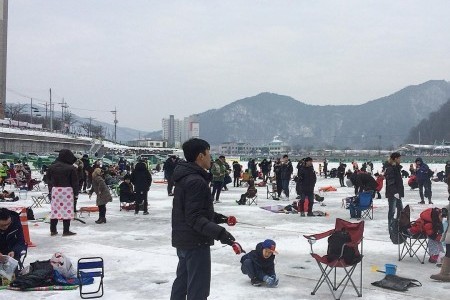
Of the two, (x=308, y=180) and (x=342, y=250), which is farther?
(x=308, y=180)

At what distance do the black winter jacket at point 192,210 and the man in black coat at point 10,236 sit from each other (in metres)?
3.03

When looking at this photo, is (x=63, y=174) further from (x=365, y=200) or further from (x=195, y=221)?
(x=365, y=200)

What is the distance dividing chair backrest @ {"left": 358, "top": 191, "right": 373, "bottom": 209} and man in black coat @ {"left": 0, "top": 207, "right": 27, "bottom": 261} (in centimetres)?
859

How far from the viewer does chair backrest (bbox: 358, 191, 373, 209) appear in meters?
12.0

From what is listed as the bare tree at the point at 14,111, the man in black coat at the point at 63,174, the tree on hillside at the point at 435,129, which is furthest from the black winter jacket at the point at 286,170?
the tree on hillside at the point at 435,129

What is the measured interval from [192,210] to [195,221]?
9 centimetres

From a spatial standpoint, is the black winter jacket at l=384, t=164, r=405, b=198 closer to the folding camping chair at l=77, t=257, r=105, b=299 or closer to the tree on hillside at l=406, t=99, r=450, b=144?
the folding camping chair at l=77, t=257, r=105, b=299

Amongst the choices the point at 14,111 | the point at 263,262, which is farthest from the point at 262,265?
the point at 14,111

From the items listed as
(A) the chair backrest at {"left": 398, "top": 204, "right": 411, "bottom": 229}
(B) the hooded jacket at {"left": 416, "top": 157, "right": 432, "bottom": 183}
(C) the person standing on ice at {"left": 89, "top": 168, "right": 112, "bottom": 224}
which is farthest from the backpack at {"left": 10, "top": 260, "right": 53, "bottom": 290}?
(B) the hooded jacket at {"left": 416, "top": 157, "right": 432, "bottom": 183}

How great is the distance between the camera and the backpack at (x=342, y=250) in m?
5.54

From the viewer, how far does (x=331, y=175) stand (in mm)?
33656

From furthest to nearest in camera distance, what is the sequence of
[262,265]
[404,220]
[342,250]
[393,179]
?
[393,179] → [404,220] → [262,265] → [342,250]

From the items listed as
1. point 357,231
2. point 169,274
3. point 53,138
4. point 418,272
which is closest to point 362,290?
point 357,231

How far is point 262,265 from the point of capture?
20.1ft
